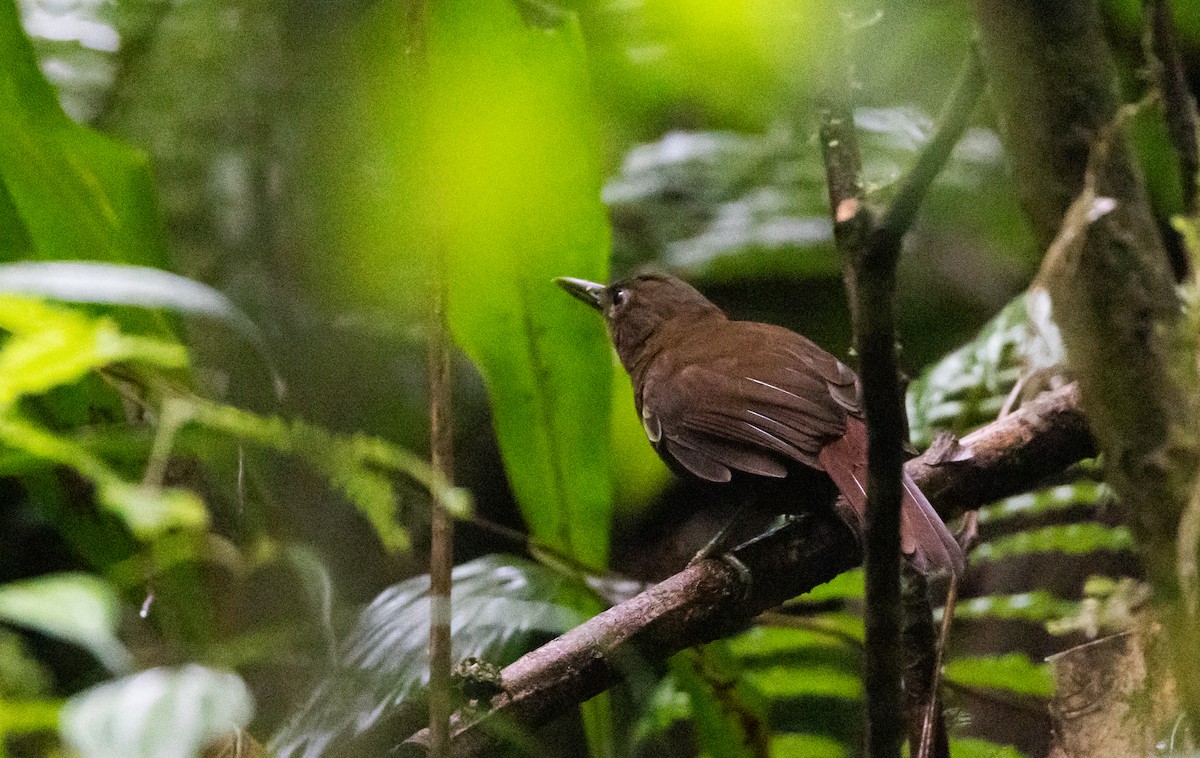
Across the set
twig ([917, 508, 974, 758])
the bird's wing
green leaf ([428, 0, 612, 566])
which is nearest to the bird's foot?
the bird's wing

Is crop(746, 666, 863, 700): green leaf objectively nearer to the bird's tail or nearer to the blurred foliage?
the blurred foliage

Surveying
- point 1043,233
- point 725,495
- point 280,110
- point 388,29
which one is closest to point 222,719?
point 1043,233

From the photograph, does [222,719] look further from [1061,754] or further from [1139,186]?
[1061,754]

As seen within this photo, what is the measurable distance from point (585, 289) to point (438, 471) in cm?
95

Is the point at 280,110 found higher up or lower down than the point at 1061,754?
higher up

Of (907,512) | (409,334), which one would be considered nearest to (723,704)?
(907,512)

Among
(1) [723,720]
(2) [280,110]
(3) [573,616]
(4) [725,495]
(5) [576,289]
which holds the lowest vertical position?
(1) [723,720]

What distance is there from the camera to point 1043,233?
1051mm

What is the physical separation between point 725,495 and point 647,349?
1.55 feet

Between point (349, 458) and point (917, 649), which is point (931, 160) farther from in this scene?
point (917, 649)

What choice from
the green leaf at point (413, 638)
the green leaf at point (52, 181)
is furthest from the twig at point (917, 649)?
the green leaf at point (52, 181)

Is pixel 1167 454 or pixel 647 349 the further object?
pixel 647 349

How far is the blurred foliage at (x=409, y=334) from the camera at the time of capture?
1.22 metres

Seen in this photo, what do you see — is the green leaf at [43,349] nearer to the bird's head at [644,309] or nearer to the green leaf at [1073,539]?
the bird's head at [644,309]
